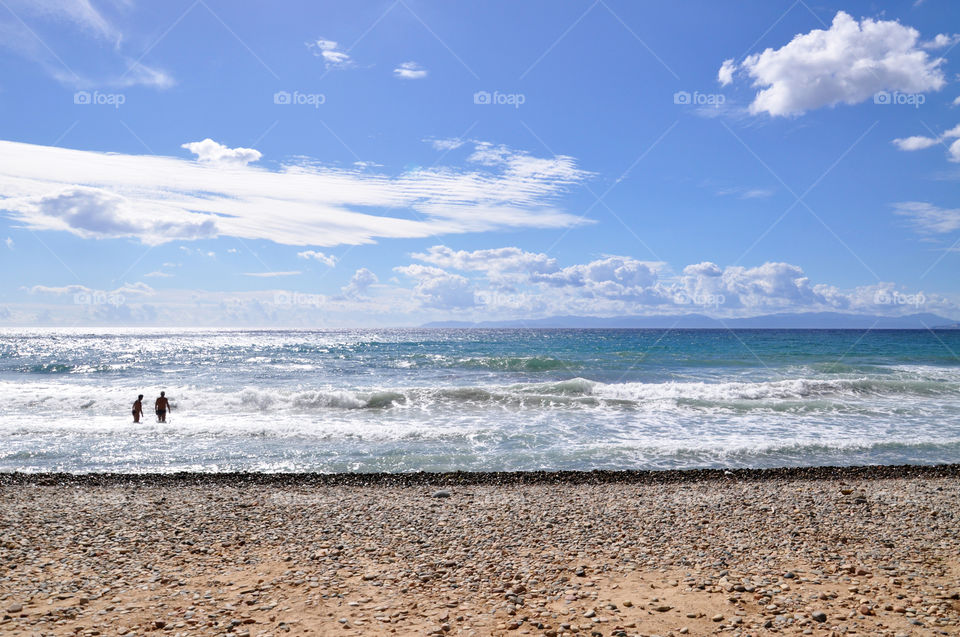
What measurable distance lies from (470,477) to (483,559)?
5109mm

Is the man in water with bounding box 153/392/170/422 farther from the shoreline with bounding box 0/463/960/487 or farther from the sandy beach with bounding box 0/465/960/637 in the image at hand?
the sandy beach with bounding box 0/465/960/637

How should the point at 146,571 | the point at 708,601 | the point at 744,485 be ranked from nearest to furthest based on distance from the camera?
the point at 708,601
the point at 146,571
the point at 744,485

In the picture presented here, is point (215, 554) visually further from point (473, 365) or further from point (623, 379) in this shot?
point (473, 365)

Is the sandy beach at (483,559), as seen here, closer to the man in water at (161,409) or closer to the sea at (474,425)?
the sea at (474,425)

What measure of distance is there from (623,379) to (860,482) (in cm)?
2366

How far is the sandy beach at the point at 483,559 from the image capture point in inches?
217

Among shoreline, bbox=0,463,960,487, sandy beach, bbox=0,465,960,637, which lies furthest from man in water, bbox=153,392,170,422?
sandy beach, bbox=0,465,960,637

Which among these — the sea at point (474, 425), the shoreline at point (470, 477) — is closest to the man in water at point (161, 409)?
the sea at point (474, 425)

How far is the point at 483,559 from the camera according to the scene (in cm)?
716

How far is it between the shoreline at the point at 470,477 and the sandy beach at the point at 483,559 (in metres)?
0.46

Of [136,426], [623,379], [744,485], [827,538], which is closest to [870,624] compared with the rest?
[827,538]

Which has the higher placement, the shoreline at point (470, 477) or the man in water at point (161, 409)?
the man in water at point (161, 409)

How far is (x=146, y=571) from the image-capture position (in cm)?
680

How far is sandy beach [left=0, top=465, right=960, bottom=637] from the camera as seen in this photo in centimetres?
551
